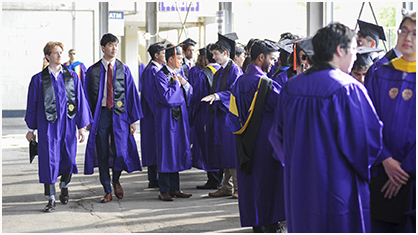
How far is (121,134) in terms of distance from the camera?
5.66 metres

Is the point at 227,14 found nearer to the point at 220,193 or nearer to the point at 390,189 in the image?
the point at 220,193

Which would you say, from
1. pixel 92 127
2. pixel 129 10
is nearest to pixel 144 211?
pixel 92 127

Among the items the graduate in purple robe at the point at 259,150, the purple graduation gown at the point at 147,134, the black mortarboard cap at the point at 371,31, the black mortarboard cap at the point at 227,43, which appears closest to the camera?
the graduate in purple robe at the point at 259,150

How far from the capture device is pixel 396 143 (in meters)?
2.79

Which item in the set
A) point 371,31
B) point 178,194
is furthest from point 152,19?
point 371,31

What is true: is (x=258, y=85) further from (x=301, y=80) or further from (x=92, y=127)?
(x=92, y=127)

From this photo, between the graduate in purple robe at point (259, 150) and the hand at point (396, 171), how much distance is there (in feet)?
4.70

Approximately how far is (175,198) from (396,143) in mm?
3431

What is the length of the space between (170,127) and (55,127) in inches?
48.6

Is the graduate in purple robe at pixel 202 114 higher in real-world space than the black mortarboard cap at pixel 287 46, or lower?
lower

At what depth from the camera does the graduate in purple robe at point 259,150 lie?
409 centimetres

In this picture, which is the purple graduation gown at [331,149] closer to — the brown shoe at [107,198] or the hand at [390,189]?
the hand at [390,189]

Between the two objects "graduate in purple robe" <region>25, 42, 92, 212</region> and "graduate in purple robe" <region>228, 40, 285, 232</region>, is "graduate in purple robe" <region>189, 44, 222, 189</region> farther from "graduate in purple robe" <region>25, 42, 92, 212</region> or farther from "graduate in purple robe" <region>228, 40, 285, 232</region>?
"graduate in purple robe" <region>228, 40, 285, 232</region>

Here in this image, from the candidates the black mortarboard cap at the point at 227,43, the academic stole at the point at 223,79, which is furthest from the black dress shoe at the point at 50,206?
the black mortarboard cap at the point at 227,43
